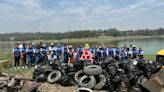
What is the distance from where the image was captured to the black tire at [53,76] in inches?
584

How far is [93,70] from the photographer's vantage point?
1446 cm

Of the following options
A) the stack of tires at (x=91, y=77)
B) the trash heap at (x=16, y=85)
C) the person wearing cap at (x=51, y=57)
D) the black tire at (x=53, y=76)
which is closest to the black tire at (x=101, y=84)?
the stack of tires at (x=91, y=77)

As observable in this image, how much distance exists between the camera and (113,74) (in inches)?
563

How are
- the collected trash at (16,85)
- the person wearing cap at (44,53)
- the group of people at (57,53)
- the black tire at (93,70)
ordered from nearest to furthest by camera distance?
the collected trash at (16,85), the black tire at (93,70), the group of people at (57,53), the person wearing cap at (44,53)

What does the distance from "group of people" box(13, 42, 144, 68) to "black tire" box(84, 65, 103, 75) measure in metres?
5.65

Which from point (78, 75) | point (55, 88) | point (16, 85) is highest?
point (16, 85)

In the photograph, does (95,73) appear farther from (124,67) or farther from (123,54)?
(123,54)

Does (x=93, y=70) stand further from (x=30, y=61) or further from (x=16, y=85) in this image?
(x=30, y=61)

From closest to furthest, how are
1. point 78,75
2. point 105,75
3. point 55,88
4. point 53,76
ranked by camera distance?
point 55,88
point 105,75
point 78,75
point 53,76

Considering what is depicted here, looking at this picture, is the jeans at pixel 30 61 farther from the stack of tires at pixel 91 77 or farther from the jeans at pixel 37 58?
the stack of tires at pixel 91 77

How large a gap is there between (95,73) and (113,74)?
0.82 meters

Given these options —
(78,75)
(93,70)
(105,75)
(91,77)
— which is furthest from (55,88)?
(105,75)

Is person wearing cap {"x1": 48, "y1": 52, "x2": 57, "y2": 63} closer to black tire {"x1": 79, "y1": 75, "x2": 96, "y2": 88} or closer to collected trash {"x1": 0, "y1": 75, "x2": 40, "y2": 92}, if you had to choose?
black tire {"x1": 79, "y1": 75, "x2": 96, "y2": 88}

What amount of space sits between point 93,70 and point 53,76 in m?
2.20
